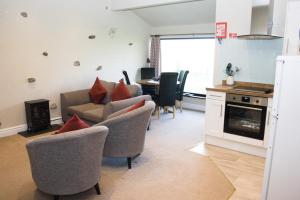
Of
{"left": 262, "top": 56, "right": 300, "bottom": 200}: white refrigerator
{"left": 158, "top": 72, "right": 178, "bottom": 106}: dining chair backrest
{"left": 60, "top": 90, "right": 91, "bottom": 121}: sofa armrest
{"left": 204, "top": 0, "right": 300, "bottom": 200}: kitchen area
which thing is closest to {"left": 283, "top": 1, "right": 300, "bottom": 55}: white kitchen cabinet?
{"left": 204, "top": 0, "right": 300, "bottom": 200}: kitchen area

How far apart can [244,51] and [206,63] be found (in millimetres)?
2294

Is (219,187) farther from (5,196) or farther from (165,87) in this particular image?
(165,87)

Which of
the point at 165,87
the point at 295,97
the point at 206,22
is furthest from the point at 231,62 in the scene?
the point at 295,97

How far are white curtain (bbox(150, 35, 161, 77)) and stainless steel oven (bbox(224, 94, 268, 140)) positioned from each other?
343cm

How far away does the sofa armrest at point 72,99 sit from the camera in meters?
4.64

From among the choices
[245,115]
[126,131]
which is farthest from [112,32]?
[245,115]

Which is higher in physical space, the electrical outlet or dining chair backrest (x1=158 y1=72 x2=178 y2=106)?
dining chair backrest (x1=158 y1=72 x2=178 y2=106)

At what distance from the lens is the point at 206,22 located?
5.77 metres

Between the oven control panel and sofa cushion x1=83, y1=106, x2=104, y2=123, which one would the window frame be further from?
sofa cushion x1=83, y1=106, x2=104, y2=123

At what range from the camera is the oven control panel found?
11.1 feet

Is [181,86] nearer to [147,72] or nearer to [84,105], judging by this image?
[147,72]

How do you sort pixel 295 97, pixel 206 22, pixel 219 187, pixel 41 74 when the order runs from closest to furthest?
pixel 295 97
pixel 219 187
pixel 41 74
pixel 206 22

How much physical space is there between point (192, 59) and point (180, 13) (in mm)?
1253

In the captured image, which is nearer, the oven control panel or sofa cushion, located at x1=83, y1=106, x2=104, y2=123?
the oven control panel
